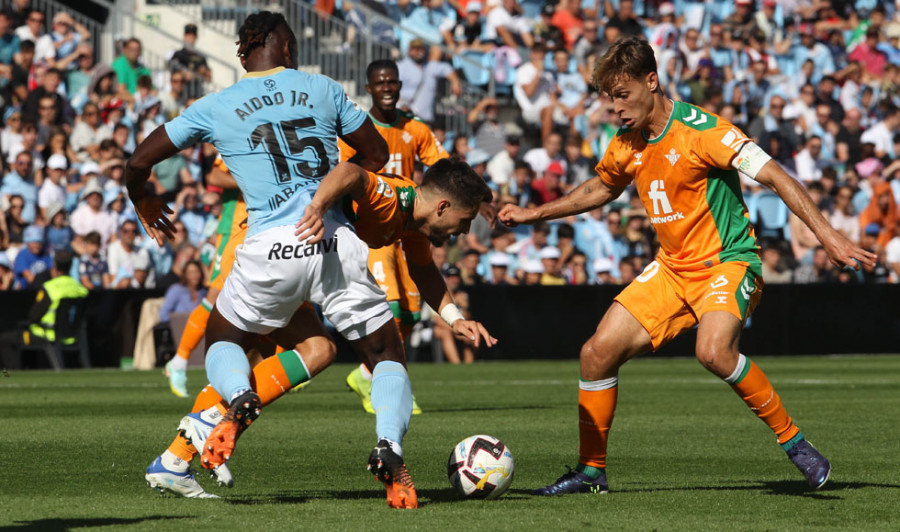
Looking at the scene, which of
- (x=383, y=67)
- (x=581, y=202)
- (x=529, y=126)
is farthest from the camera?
(x=529, y=126)

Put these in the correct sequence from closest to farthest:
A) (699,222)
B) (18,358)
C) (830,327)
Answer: (699,222) → (18,358) → (830,327)

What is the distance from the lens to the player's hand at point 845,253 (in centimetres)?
605

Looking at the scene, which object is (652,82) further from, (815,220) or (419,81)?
(419,81)

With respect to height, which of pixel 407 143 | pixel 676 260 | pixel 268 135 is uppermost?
pixel 268 135

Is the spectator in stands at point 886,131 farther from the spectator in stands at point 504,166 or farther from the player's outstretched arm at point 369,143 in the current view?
the player's outstretched arm at point 369,143

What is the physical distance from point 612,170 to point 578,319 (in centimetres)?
1253

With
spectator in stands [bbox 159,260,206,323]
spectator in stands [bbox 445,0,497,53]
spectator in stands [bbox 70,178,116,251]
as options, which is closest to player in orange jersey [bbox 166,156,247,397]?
spectator in stands [bbox 159,260,206,323]

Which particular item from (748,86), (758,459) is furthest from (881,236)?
(758,459)

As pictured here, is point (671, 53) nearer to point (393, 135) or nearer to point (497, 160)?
point (497, 160)

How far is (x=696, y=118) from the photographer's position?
23.1 ft

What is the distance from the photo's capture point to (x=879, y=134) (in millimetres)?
23828

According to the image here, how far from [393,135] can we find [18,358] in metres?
9.82

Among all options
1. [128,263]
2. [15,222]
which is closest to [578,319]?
[128,263]

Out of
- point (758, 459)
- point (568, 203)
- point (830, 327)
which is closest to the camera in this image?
point (568, 203)
